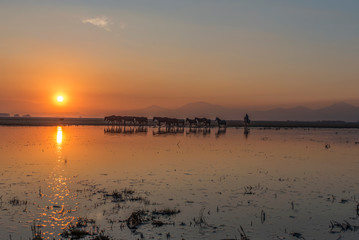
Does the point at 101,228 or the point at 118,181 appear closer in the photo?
the point at 101,228

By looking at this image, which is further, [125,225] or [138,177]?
[138,177]

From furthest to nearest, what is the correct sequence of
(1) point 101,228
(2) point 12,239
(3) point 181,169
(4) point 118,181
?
(3) point 181,169 → (4) point 118,181 → (1) point 101,228 → (2) point 12,239

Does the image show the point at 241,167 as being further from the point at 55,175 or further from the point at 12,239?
the point at 12,239

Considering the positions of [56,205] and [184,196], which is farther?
[184,196]

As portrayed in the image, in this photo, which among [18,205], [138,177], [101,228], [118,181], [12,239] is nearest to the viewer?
[12,239]

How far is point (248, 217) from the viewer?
8.33 metres

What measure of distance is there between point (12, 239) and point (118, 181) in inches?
220

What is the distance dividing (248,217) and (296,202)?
89.1 inches

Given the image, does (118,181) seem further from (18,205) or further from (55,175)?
(18,205)

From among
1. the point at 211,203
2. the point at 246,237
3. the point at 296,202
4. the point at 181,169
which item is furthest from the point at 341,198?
the point at 181,169

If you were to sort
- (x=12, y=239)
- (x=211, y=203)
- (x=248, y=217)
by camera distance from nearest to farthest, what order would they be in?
(x=12, y=239) → (x=248, y=217) → (x=211, y=203)

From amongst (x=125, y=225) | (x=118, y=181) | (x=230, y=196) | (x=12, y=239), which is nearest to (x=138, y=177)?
(x=118, y=181)

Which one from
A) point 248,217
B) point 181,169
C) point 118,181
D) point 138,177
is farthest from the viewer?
point 181,169

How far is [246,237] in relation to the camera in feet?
22.6
